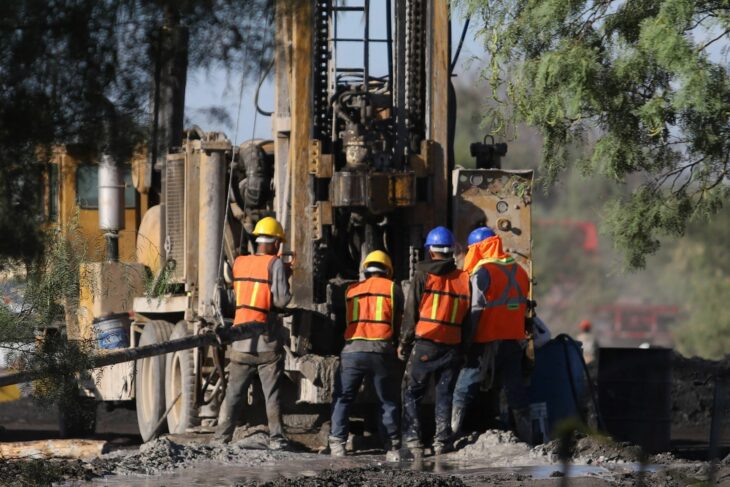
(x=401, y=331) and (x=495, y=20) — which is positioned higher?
(x=495, y=20)

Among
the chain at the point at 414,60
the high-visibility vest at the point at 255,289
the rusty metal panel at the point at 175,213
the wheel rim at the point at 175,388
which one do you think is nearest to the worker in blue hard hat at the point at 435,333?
the high-visibility vest at the point at 255,289

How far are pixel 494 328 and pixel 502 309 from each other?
16 centimetres

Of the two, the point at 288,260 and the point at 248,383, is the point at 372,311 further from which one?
the point at 248,383

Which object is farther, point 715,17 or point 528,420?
point 528,420

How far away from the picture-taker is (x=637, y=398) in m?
13.3

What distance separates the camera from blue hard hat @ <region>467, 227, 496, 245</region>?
40.4ft

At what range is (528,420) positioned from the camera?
12391 millimetres

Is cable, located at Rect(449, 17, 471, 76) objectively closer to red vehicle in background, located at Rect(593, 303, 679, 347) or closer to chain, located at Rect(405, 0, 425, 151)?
chain, located at Rect(405, 0, 425, 151)

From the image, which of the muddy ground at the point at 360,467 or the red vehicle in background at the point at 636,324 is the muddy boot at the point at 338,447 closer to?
the muddy ground at the point at 360,467

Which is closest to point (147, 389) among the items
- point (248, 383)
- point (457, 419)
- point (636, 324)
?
point (248, 383)

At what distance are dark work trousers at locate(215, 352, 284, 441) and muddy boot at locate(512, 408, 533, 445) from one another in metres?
1.82

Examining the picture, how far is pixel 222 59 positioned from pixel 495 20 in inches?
227

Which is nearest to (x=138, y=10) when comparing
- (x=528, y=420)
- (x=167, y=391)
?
(x=528, y=420)

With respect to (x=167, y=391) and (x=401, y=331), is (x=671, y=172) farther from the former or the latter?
(x=167, y=391)
